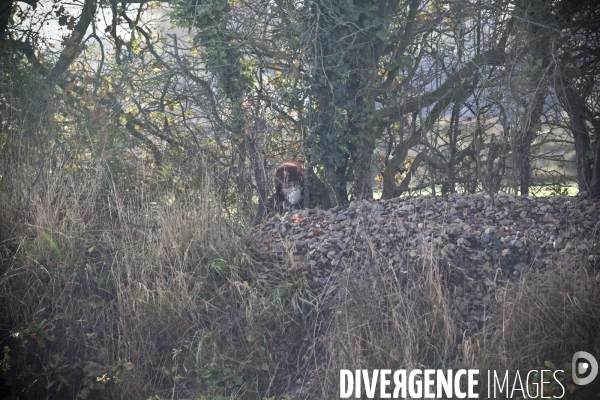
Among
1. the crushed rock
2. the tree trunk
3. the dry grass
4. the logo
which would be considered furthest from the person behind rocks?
the logo

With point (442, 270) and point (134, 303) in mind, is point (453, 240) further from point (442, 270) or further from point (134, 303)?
point (134, 303)

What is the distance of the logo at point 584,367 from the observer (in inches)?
137

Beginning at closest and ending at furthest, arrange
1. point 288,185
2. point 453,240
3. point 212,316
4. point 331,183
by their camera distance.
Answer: point 212,316
point 453,240
point 288,185
point 331,183

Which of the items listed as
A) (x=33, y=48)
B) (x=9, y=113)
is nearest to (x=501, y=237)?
(x=9, y=113)

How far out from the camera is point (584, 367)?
355 centimetres

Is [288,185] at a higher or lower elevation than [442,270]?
higher

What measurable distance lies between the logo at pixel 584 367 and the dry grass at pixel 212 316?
7 cm

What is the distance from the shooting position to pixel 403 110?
23.5 ft

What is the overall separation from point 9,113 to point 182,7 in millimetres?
2158

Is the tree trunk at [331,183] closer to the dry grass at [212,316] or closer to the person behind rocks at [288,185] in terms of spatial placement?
the person behind rocks at [288,185]

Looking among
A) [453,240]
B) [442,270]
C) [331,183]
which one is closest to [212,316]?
[442,270]

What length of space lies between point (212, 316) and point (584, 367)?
235 cm

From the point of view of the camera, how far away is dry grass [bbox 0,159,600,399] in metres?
3.82

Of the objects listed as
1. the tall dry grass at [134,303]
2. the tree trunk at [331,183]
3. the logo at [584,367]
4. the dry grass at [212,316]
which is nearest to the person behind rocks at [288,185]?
the tree trunk at [331,183]
